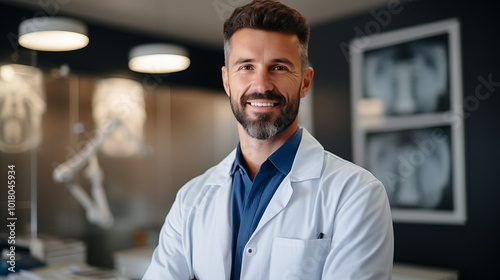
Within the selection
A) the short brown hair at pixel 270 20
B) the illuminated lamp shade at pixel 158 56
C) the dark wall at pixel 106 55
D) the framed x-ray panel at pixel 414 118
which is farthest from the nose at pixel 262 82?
the dark wall at pixel 106 55

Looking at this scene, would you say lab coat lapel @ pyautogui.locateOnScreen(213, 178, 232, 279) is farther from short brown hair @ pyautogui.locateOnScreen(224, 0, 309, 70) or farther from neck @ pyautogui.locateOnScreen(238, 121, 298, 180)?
short brown hair @ pyautogui.locateOnScreen(224, 0, 309, 70)

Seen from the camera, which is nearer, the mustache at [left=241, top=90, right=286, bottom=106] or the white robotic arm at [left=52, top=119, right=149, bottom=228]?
the mustache at [left=241, top=90, right=286, bottom=106]

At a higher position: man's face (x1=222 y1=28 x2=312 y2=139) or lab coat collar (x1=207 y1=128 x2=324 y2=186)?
man's face (x1=222 y1=28 x2=312 y2=139)

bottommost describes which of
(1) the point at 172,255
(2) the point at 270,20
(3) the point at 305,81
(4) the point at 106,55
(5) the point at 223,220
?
(1) the point at 172,255

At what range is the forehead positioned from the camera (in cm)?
119

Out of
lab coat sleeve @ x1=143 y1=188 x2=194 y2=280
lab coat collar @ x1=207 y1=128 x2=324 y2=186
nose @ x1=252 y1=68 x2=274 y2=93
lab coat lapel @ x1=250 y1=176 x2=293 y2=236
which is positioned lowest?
lab coat sleeve @ x1=143 y1=188 x2=194 y2=280

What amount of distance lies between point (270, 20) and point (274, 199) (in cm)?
46

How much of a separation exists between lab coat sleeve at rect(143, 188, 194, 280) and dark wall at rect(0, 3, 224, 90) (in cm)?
240

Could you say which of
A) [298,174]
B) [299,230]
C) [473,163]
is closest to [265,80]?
[298,174]

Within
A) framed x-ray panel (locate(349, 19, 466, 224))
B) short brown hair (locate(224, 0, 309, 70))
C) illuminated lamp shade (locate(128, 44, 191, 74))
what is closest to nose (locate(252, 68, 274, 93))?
short brown hair (locate(224, 0, 309, 70))

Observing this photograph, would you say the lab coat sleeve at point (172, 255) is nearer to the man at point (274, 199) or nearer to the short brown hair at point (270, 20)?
the man at point (274, 199)

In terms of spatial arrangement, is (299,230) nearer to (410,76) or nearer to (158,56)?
(158,56)

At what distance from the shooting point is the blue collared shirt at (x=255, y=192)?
122cm

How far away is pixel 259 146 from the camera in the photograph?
128 centimetres
